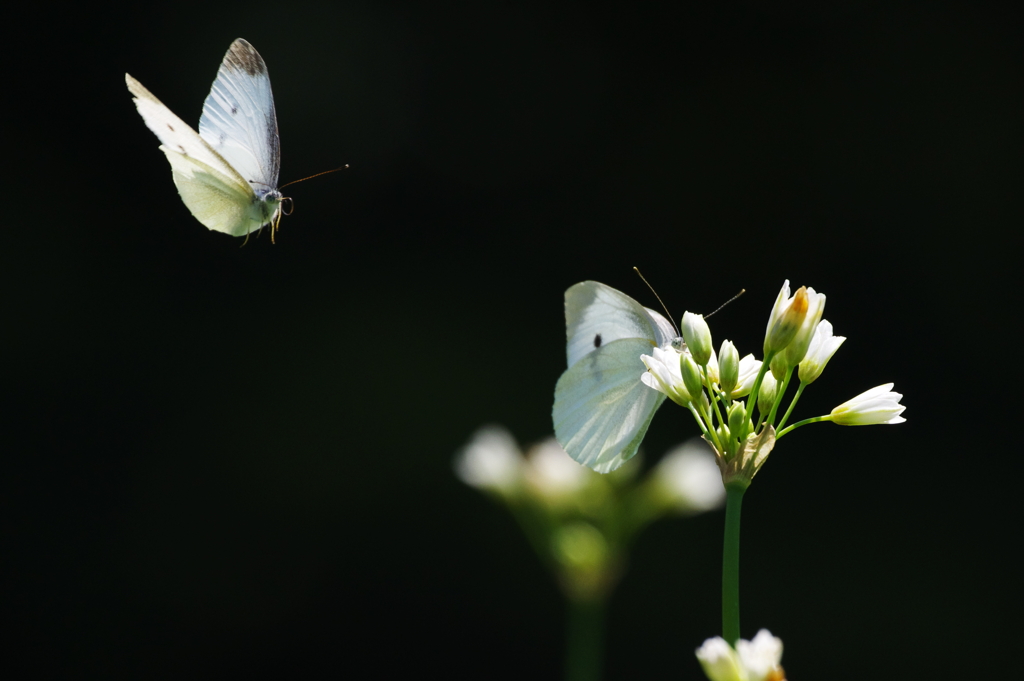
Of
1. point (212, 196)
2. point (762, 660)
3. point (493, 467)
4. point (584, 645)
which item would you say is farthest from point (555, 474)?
point (762, 660)

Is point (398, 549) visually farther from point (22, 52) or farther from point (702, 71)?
point (22, 52)

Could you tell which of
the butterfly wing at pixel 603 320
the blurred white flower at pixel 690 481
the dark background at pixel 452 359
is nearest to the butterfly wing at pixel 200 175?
→ the butterfly wing at pixel 603 320

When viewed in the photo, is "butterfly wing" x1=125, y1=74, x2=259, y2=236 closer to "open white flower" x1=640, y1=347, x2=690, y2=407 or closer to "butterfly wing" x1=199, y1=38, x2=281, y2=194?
"butterfly wing" x1=199, y1=38, x2=281, y2=194

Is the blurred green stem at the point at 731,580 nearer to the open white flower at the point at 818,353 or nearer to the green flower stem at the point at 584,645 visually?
the open white flower at the point at 818,353

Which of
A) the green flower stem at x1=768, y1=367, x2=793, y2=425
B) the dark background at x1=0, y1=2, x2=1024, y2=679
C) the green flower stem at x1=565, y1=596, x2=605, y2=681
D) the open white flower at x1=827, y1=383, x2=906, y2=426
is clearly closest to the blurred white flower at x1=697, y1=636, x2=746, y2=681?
the green flower stem at x1=768, y1=367, x2=793, y2=425

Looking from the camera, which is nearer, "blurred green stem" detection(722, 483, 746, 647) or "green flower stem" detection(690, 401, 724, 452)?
"blurred green stem" detection(722, 483, 746, 647)

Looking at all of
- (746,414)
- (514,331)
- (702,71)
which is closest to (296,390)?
(514,331)
